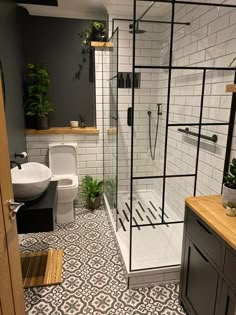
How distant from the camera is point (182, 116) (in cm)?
266

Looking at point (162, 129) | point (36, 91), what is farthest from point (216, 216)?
point (36, 91)

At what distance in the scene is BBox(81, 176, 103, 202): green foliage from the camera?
3312mm

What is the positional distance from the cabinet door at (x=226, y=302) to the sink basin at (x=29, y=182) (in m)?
1.37

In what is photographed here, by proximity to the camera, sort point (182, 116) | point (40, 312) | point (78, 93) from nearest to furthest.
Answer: point (40, 312) < point (182, 116) < point (78, 93)

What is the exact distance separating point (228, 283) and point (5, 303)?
1.13 m

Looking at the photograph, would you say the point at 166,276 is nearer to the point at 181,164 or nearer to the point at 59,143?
the point at 181,164

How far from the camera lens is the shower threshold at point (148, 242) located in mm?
2033

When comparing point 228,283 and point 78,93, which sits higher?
point 78,93

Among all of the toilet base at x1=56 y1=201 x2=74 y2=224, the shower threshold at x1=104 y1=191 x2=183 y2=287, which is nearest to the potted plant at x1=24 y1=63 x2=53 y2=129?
the toilet base at x1=56 y1=201 x2=74 y2=224

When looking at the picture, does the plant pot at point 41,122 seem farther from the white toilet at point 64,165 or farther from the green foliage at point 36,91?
the white toilet at point 64,165

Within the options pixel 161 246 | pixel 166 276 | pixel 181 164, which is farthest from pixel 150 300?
pixel 181 164

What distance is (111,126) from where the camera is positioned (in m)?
3.06

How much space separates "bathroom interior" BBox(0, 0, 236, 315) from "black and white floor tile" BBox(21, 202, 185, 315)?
0.04ft

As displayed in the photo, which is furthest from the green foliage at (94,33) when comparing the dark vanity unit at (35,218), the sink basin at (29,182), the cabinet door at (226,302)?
the cabinet door at (226,302)
